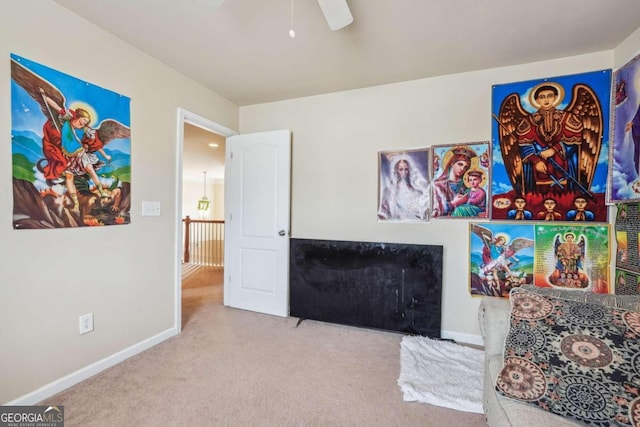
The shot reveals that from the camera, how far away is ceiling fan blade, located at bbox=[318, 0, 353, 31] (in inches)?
50.9

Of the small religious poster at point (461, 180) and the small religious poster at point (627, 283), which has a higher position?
the small religious poster at point (461, 180)

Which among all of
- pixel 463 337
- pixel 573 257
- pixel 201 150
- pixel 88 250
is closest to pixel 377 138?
pixel 573 257

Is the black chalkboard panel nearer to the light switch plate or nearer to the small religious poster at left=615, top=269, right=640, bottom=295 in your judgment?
the small religious poster at left=615, top=269, right=640, bottom=295

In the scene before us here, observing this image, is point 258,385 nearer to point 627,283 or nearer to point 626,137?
point 627,283

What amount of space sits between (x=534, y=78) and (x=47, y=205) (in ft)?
12.2

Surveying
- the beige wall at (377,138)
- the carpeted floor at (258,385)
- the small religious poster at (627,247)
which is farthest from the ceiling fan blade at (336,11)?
the small religious poster at (627,247)

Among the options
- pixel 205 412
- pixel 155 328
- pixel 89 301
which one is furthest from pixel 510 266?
pixel 89 301

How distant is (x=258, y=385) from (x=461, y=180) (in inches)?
91.8

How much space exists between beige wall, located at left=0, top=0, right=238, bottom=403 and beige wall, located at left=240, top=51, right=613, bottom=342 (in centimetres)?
120

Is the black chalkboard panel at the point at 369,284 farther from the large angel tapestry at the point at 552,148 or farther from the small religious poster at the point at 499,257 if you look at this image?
the large angel tapestry at the point at 552,148

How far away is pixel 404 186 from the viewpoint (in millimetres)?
2744

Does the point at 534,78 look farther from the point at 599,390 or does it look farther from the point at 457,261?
the point at 599,390

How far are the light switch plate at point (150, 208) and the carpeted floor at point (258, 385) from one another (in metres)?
1.14

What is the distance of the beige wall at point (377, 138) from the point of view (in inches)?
99.7
